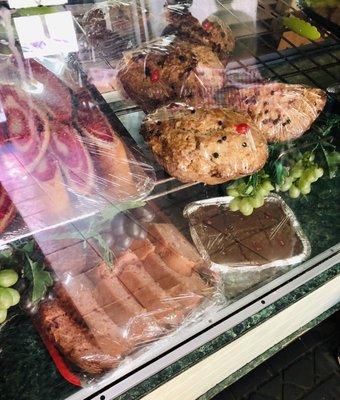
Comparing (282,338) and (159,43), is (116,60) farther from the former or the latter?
(282,338)

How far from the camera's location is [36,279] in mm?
1489

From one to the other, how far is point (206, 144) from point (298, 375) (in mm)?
1748

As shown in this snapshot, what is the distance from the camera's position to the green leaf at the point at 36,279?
1.49m

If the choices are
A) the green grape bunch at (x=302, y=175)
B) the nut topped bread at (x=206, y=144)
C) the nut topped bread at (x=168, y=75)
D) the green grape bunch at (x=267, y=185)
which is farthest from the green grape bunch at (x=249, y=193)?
the nut topped bread at (x=168, y=75)

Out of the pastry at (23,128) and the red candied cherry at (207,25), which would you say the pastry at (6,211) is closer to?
the pastry at (23,128)

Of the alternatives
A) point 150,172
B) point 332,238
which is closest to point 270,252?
point 332,238

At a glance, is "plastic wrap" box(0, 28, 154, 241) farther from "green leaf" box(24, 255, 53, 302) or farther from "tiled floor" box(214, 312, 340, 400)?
"tiled floor" box(214, 312, 340, 400)

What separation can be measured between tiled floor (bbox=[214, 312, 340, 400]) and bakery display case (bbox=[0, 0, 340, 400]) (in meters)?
0.53

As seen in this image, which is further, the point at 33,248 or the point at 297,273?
the point at 297,273

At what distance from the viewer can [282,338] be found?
210 cm

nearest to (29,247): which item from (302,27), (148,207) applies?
(148,207)

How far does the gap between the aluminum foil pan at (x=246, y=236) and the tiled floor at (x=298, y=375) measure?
105cm

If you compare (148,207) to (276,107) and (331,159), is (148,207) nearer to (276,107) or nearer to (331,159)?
(276,107)

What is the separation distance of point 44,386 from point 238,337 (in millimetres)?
709
